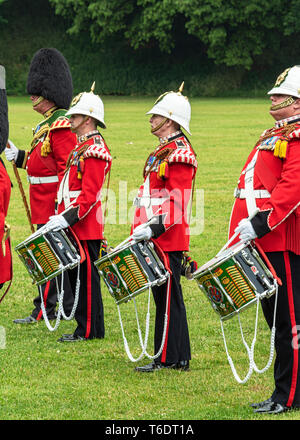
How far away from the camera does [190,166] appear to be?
543 centimetres

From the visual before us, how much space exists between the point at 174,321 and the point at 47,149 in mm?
1911

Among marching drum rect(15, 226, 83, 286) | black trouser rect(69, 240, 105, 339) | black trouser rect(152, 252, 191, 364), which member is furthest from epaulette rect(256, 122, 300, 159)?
black trouser rect(69, 240, 105, 339)

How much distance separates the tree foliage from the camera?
1523 inches

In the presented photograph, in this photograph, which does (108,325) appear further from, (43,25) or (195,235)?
(43,25)

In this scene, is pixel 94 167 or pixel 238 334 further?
pixel 238 334

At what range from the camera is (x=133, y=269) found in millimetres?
5289

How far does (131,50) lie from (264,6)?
725 centimetres

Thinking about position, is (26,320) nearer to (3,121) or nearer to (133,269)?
(133,269)

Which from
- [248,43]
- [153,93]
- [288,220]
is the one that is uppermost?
[288,220]

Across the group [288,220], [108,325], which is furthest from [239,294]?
[108,325]

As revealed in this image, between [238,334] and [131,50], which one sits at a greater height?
[238,334]

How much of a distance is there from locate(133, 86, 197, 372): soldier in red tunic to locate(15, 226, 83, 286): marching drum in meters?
0.60

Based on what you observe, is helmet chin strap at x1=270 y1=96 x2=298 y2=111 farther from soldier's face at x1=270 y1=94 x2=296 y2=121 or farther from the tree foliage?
the tree foliage

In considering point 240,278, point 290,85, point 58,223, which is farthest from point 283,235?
point 58,223
